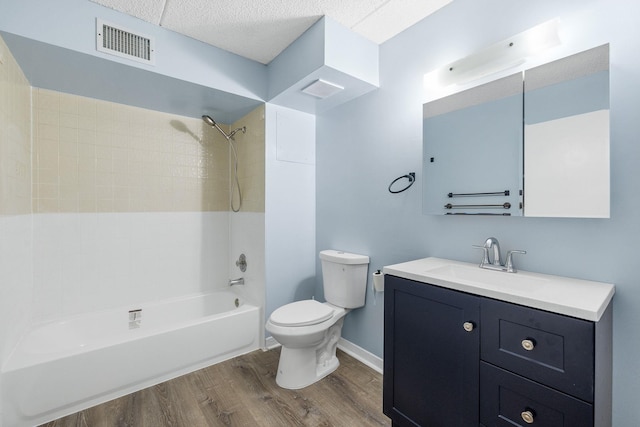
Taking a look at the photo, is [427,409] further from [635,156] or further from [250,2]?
[250,2]

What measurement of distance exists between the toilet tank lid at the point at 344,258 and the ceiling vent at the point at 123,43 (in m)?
1.75

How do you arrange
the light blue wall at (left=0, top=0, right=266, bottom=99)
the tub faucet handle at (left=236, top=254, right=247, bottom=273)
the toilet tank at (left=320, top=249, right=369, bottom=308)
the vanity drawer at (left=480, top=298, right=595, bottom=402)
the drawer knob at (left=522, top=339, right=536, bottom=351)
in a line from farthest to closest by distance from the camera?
the tub faucet handle at (left=236, top=254, right=247, bottom=273), the toilet tank at (left=320, top=249, right=369, bottom=308), the light blue wall at (left=0, top=0, right=266, bottom=99), the drawer knob at (left=522, top=339, right=536, bottom=351), the vanity drawer at (left=480, top=298, right=595, bottom=402)

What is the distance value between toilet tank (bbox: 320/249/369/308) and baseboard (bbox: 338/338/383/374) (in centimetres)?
37

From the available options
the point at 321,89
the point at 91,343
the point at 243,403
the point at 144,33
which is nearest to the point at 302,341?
the point at 243,403

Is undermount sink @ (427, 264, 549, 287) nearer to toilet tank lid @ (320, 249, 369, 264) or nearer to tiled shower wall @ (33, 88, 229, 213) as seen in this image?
toilet tank lid @ (320, 249, 369, 264)

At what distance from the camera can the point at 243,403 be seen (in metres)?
1.73

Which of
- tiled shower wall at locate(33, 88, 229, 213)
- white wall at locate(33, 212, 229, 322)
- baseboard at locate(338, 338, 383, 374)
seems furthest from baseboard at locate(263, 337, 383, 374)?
tiled shower wall at locate(33, 88, 229, 213)

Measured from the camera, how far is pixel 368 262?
2145mm

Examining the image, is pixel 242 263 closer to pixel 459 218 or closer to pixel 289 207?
pixel 289 207

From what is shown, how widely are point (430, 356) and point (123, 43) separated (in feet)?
7.86

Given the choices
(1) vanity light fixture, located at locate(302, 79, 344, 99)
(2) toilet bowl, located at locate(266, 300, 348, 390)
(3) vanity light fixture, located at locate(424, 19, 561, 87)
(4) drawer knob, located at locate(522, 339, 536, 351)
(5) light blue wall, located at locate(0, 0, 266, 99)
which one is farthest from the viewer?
(1) vanity light fixture, located at locate(302, 79, 344, 99)

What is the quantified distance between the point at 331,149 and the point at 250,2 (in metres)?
1.16

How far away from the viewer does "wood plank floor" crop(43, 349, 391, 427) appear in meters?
1.58

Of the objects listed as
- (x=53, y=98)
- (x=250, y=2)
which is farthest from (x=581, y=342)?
(x=53, y=98)
